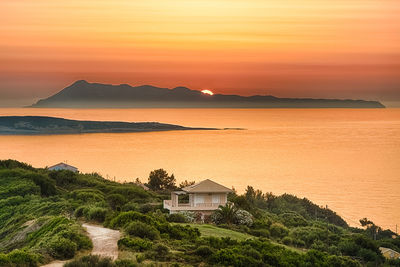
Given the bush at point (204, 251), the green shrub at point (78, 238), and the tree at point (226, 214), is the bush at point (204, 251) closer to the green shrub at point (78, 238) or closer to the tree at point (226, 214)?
the green shrub at point (78, 238)

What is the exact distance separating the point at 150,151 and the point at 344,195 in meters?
80.0

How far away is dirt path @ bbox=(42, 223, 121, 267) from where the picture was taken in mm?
20594

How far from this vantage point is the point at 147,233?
79.4 feet

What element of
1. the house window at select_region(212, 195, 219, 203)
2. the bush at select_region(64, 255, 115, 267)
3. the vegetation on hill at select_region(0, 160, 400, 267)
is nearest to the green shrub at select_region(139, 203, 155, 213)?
the vegetation on hill at select_region(0, 160, 400, 267)

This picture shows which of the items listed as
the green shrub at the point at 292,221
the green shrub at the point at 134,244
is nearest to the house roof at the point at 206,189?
the green shrub at the point at 292,221

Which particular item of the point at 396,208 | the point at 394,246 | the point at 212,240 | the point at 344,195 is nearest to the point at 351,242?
the point at 394,246

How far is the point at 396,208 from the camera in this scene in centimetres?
8369

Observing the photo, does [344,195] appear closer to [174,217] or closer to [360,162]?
[360,162]

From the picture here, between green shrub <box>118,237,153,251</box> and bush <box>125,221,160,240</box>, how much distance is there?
6.17 ft

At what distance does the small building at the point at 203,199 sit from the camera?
37.1 m

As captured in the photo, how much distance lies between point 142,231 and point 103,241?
5.66 ft

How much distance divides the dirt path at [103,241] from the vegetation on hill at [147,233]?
302 millimetres

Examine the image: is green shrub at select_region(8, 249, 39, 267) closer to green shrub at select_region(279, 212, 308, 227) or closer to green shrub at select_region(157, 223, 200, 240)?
green shrub at select_region(157, 223, 200, 240)

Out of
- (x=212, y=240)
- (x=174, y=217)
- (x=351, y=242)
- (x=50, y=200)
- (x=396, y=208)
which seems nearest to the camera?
(x=212, y=240)
